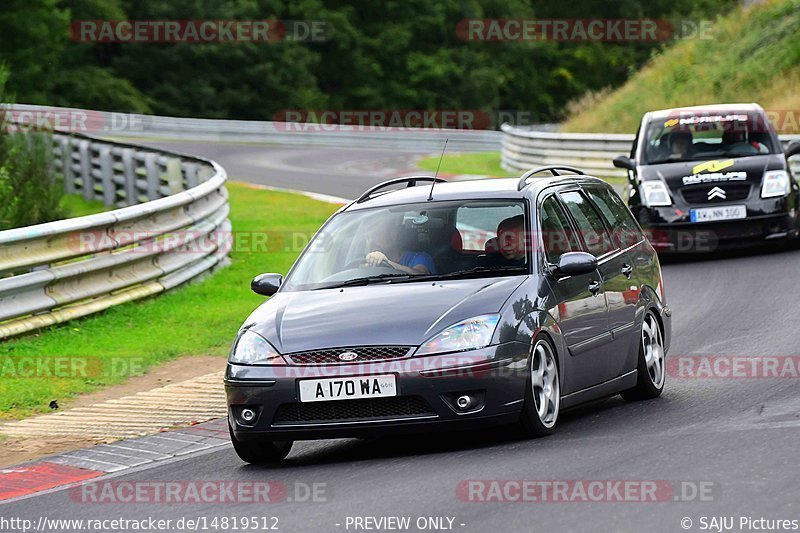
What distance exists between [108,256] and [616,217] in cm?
559

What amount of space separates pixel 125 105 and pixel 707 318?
187ft

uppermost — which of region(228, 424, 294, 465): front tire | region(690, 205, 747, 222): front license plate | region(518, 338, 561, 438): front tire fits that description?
region(518, 338, 561, 438): front tire

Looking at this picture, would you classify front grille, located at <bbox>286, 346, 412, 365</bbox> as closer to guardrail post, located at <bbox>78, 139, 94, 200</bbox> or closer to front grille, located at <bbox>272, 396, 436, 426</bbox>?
front grille, located at <bbox>272, 396, 436, 426</bbox>

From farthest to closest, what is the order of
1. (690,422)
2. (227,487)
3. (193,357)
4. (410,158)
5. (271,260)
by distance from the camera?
(410,158) < (271,260) < (193,357) < (690,422) < (227,487)

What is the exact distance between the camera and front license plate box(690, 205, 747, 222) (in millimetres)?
17203

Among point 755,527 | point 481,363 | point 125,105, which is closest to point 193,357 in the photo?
point 481,363

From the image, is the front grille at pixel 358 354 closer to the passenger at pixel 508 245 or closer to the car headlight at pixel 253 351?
the car headlight at pixel 253 351

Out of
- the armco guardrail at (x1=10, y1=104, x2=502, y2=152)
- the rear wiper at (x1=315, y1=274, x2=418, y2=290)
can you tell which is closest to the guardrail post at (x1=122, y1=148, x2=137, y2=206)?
the rear wiper at (x1=315, y1=274, x2=418, y2=290)

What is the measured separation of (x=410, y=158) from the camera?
136 feet

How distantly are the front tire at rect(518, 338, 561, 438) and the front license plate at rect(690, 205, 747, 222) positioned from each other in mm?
9103

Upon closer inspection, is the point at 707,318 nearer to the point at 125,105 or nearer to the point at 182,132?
the point at 182,132

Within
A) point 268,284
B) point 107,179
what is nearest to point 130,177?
point 107,179

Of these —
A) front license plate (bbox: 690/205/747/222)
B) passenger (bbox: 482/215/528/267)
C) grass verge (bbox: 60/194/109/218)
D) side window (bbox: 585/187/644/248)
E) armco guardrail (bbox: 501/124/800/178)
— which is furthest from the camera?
armco guardrail (bbox: 501/124/800/178)

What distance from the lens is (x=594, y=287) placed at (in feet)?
30.1
